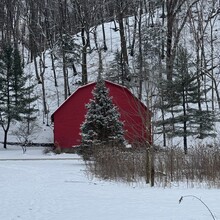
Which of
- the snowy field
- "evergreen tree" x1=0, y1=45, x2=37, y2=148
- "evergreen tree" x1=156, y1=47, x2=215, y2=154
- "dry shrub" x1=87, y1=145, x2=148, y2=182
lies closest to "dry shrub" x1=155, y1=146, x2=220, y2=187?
"dry shrub" x1=87, y1=145, x2=148, y2=182

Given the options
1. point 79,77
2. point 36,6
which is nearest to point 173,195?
point 79,77

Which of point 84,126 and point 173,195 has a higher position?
point 84,126

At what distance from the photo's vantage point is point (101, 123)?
2444 cm

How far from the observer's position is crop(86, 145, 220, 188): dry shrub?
1434 cm

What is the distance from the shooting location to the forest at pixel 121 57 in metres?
32.3

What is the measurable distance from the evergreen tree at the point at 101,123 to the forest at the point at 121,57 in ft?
18.8

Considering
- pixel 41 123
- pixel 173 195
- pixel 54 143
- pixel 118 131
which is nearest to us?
pixel 173 195

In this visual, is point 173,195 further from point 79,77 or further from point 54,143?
point 79,77

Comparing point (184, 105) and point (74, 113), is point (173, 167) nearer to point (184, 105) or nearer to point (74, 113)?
point (184, 105)

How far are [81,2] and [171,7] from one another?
26.6 feet

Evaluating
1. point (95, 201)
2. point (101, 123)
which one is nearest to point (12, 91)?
point (101, 123)

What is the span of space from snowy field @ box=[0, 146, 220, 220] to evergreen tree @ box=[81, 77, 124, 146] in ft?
24.2

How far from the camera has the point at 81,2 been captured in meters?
40.9

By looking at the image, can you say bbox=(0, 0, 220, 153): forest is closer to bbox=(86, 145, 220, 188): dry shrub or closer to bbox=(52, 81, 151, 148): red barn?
bbox=(52, 81, 151, 148): red barn
